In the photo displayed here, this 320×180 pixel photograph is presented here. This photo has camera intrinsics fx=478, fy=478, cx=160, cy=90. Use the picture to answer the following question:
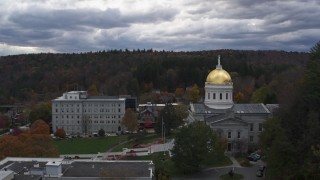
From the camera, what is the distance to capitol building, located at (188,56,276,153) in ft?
194

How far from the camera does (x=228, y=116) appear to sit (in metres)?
59.3

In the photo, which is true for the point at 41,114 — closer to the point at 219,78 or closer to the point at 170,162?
the point at 219,78

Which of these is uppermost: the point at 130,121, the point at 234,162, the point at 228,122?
the point at 228,122

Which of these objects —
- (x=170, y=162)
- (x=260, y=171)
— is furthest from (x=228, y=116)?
(x=260, y=171)

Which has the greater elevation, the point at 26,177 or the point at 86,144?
the point at 26,177

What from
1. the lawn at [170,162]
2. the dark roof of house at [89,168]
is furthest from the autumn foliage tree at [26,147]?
the lawn at [170,162]

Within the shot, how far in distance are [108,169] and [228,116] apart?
1016 inches

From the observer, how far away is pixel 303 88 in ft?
150

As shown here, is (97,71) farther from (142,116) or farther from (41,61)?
(142,116)

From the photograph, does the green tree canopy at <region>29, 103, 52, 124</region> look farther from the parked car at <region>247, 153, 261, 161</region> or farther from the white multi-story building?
the parked car at <region>247, 153, 261, 161</region>

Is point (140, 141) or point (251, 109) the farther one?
point (140, 141)

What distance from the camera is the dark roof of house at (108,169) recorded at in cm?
3554

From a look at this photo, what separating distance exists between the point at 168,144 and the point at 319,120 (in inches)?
Result: 1102

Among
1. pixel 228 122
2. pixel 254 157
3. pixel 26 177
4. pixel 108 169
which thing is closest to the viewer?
pixel 26 177
